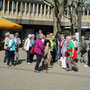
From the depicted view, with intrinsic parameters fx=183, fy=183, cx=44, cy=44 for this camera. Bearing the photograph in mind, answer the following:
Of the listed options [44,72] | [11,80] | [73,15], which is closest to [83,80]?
[44,72]

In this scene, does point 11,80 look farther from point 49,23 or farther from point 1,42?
point 49,23

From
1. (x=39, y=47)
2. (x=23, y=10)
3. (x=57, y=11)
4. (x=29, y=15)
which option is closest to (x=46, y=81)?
(x=39, y=47)

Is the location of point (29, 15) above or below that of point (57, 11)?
above

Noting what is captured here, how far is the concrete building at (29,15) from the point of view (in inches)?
1262

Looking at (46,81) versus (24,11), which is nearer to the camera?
(46,81)

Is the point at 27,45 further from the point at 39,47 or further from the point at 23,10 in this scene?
the point at 23,10

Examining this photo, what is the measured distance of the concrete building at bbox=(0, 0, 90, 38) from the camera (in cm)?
3206

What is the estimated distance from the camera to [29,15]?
3381 cm

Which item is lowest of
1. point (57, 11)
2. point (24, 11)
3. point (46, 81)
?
point (46, 81)

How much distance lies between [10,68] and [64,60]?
9.44 feet

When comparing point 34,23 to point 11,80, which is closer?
point 11,80

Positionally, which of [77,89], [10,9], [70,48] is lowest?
[77,89]

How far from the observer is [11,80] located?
7188mm

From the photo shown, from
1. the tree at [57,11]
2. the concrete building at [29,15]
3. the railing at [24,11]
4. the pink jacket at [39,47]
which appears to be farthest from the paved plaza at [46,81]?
the railing at [24,11]
